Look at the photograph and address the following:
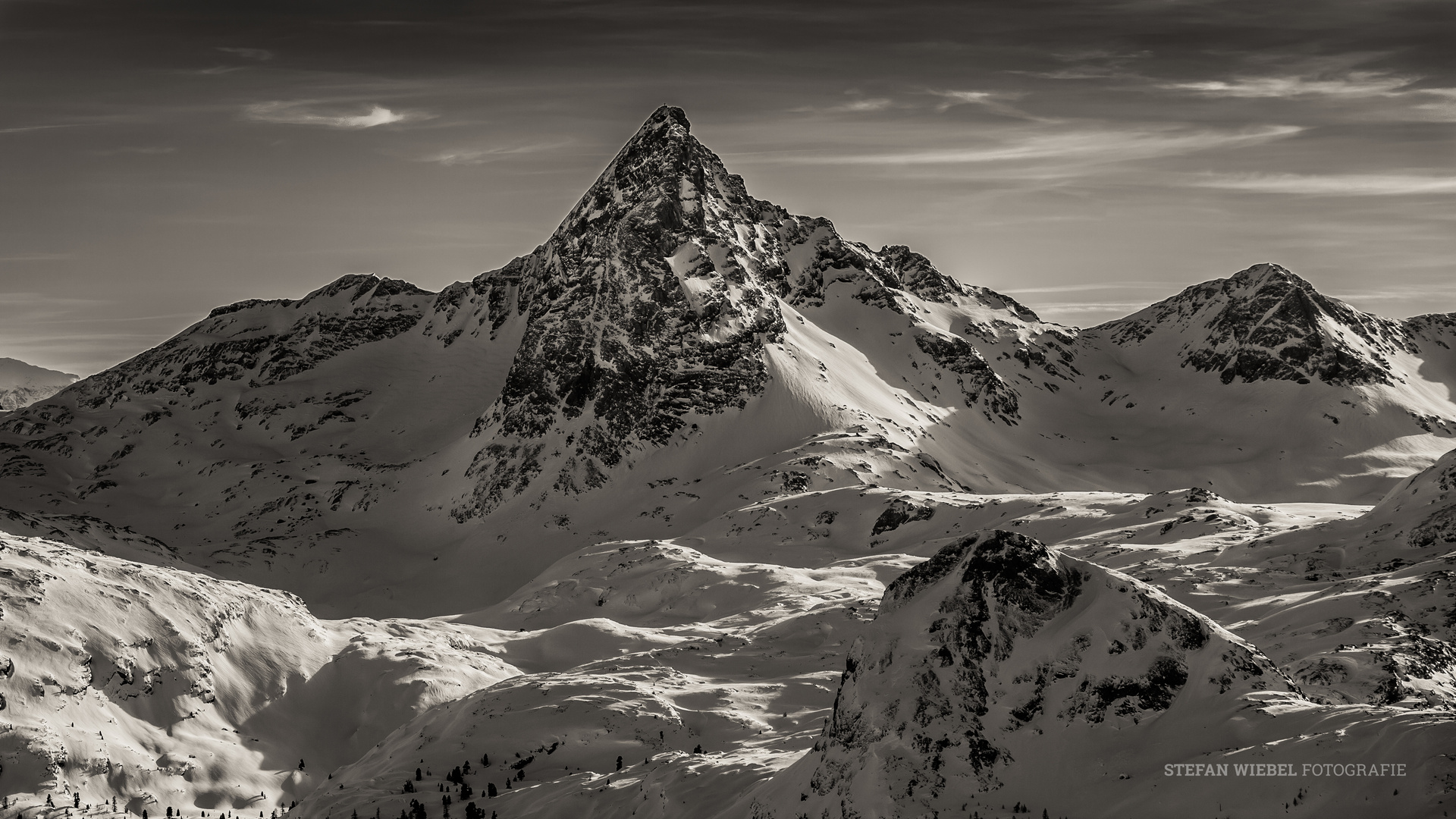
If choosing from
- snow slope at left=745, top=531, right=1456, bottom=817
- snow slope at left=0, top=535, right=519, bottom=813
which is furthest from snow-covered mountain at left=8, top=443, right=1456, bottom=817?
snow slope at left=0, top=535, right=519, bottom=813

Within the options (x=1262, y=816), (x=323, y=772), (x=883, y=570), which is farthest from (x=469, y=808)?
(x=883, y=570)

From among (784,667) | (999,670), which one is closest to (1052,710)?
(999,670)

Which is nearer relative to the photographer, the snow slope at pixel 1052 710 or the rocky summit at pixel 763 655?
the snow slope at pixel 1052 710

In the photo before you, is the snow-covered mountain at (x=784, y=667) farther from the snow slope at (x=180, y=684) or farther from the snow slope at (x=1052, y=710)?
the snow slope at (x=180, y=684)

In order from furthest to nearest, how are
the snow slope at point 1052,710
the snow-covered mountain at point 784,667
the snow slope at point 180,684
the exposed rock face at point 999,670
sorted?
the snow slope at point 180,684
the exposed rock face at point 999,670
the snow-covered mountain at point 784,667
the snow slope at point 1052,710

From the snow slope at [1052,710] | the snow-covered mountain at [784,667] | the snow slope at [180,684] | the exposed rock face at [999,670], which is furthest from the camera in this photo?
the snow slope at [180,684]

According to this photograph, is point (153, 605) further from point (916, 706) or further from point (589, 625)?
point (916, 706)

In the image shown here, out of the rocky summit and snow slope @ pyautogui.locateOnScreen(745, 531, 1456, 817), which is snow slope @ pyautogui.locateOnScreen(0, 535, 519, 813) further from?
snow slope @ pyautogui.locateOnScreen(745, 531, 1456, 817)

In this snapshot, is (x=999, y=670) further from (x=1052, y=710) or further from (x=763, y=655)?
(x=763, y=655)

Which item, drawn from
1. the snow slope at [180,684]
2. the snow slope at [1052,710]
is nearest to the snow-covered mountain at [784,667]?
the snow slope at [1052,710]

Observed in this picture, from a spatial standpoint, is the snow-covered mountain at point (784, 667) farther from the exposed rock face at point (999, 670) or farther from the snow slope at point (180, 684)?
the snow slope at point (180, 684)

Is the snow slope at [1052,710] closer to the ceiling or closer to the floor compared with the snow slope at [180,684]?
closer to the ceiling

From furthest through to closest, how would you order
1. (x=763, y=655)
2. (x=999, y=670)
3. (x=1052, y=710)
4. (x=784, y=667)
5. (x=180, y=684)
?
1. (x=763, y=655)
2. (x=784, y=667)
3. (x=180, y=684)
4. (x=999, y=670)
5. (x=1052, y=710)
